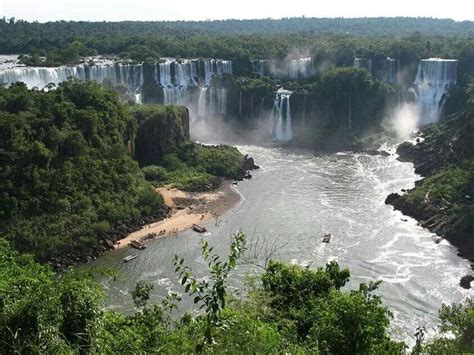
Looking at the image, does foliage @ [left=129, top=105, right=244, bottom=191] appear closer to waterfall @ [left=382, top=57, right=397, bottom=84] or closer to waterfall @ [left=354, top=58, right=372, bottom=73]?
waterfall @ [left=354, top=58, right=372, bottom=73]

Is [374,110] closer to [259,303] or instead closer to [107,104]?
[107,104]

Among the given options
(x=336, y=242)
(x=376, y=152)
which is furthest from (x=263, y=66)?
(x=336, y=242)

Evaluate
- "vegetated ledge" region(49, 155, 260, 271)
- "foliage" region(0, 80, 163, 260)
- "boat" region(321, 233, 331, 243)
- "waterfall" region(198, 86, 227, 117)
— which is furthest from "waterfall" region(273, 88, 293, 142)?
"boat" region(321, 233, 331, 243)

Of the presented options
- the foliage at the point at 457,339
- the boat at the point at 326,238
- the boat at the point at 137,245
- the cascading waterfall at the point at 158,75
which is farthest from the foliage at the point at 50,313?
the cascading waterfall at the point at 158,75

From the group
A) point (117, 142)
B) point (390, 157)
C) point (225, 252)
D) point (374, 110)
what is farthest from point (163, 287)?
point (374, 110)

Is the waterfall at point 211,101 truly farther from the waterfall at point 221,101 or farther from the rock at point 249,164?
the rock at point 249,164

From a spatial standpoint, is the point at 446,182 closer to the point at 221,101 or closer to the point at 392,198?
the point at 392,198
